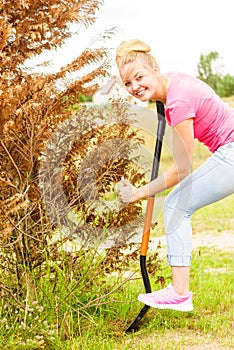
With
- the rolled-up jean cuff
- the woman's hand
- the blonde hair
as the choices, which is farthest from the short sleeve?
the rolled-up jean cuff

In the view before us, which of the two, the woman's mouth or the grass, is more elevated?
the woman's mouth

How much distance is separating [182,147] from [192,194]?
32 centimetres

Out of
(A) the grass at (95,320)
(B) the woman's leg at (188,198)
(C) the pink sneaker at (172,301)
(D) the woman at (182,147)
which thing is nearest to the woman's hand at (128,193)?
(D) the woman at (182,147)

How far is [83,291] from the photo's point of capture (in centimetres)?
406

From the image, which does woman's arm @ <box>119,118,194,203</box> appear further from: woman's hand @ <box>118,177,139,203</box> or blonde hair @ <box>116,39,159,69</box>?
blonde hair @ <box>116,39,159,69</box>

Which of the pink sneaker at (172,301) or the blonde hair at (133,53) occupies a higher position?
the blonde hair at (133,53)

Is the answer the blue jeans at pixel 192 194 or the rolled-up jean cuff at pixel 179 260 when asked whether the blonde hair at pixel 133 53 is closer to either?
the blue jeans at pixel 192 194

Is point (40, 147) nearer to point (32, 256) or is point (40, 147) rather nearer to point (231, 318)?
point (32, 256)

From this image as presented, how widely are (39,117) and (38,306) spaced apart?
3.68 ft

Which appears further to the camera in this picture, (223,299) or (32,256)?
(223,299)

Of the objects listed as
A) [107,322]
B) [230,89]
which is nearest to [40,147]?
[107,322]

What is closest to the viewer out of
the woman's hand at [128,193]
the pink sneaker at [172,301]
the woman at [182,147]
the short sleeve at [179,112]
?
the short sleeve at [179,112]

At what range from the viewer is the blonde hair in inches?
145

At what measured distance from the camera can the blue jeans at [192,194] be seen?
370cm
